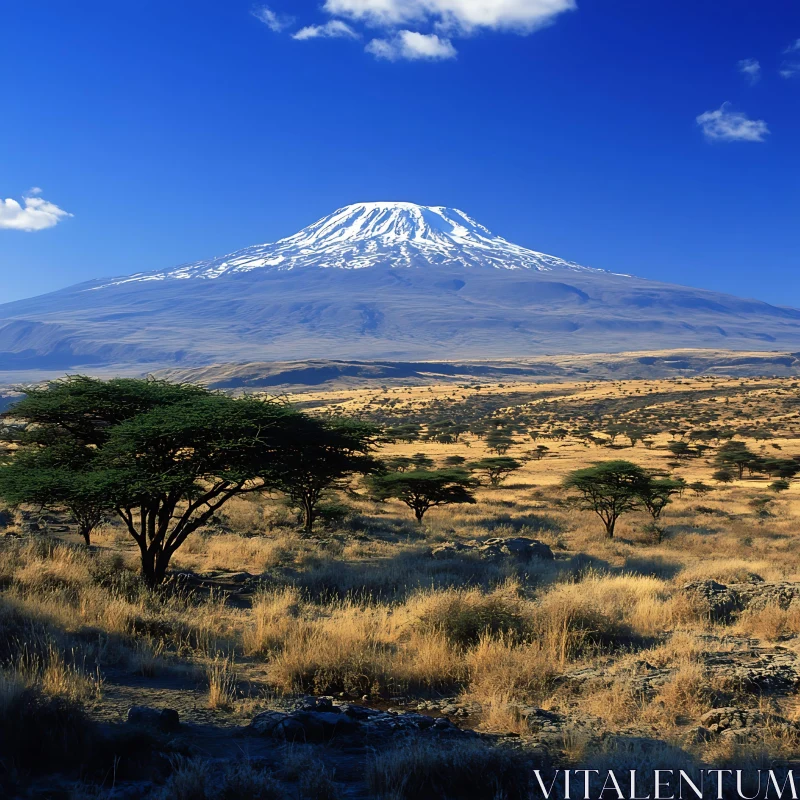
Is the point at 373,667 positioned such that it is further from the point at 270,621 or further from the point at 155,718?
the point at 155,718

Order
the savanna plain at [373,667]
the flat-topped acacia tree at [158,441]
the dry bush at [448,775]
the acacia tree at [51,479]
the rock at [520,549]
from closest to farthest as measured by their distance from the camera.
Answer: the dry bush at [448,775] → the savanna plain at [373,667] → the acacia tree at [51,479] → the flat-topped acacia tree at [158,441] → the rock at [520,549]

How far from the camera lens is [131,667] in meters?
7.27

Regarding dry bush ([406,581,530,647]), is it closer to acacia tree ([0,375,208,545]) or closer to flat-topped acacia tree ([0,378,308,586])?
flat-topped acacia tree ([0,378,308,586])

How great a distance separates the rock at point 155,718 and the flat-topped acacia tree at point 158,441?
17.3 ft

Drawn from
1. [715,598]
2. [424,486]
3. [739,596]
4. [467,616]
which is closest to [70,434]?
[467,616]

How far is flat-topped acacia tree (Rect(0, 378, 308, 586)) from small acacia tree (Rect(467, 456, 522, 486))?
25931mm

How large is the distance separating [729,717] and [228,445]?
26.2 ft

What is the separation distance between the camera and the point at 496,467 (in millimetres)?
38969

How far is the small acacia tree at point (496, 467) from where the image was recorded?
37906 millimetres

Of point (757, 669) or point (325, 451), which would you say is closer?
point (757, 669)

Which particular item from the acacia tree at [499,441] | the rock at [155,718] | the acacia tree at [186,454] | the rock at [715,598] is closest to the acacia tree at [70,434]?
the acacia tree at [186,454]

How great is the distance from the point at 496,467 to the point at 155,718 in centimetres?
3432

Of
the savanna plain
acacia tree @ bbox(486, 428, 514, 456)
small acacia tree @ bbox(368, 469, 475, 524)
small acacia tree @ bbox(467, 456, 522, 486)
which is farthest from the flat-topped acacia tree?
acacia tree @ bbox(486, 428, 514, 456)

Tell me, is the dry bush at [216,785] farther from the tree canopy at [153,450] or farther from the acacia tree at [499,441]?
the acacia tree at [499,441]
